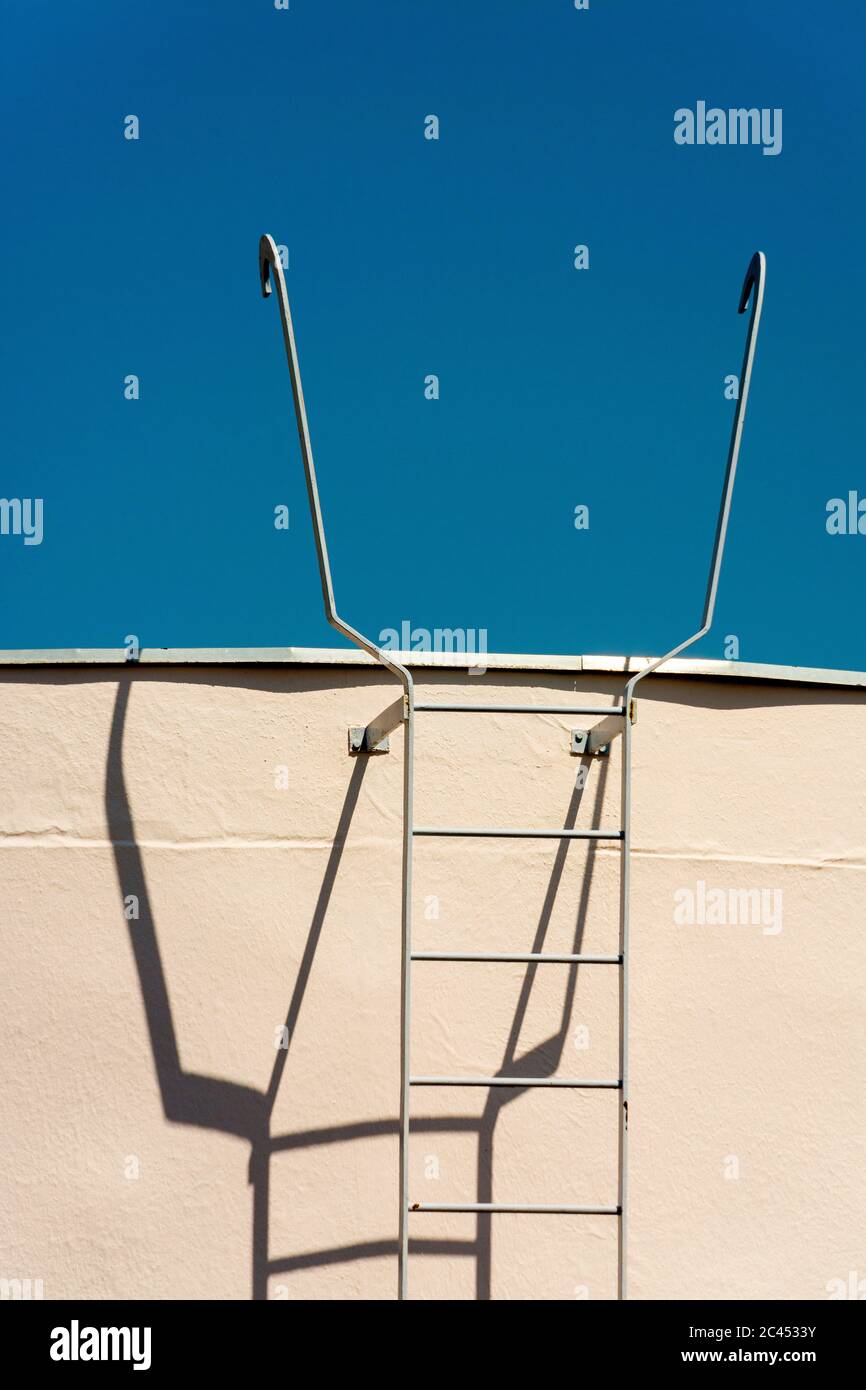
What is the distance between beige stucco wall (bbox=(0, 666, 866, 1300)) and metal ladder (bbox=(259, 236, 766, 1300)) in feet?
0.27

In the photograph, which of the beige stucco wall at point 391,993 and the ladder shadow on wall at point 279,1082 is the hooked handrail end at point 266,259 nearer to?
the beige stucco wall at point 391,993

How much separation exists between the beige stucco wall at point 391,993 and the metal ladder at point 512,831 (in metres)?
0.08

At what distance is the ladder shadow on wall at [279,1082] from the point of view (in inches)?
122

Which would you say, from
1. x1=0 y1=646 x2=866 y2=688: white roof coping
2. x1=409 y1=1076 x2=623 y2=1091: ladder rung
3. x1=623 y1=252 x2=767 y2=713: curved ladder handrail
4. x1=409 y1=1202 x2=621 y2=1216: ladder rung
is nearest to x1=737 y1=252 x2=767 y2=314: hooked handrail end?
x1=623 y1=252 x2=767 y2=713: curved ladder handrail

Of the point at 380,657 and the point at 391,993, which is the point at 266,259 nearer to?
the point at 380,657

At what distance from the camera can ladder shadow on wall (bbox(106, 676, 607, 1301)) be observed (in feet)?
10.2

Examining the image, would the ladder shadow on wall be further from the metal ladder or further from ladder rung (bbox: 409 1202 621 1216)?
ladder rung (bbox: 409 1202 621 1216)

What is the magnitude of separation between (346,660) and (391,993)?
0.87 metres

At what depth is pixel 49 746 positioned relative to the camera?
3.31m

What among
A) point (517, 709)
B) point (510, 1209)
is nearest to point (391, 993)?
point (510, 1209)

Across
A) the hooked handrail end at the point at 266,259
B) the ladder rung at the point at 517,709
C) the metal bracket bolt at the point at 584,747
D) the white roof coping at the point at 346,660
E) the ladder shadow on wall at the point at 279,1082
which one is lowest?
the ladder shadow on wall at the point at 279,1082

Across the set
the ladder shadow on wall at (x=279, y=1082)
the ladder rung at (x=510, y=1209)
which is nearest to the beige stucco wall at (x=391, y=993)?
the ladder shadow on wall at (x=279, y=1082)

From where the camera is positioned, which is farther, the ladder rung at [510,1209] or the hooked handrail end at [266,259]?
the hooked handrail end at [266,259]

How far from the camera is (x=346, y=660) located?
3.32 metres
